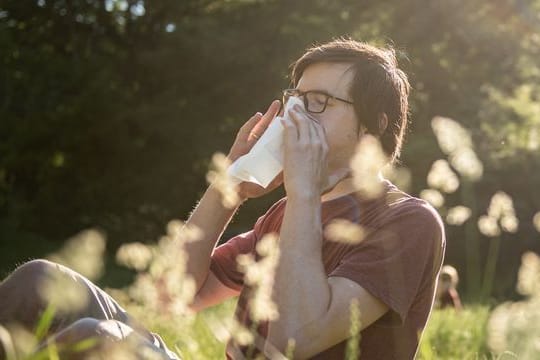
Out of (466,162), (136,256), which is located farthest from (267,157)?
(136,256)

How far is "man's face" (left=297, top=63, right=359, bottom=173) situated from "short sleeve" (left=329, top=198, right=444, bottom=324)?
0.32 metres

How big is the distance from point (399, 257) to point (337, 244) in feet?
0.80

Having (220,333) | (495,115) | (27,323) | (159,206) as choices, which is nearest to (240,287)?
(27,323)

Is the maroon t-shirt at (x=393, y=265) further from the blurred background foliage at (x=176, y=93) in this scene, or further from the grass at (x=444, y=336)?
the blurred background foliage at (x=176, y=93)

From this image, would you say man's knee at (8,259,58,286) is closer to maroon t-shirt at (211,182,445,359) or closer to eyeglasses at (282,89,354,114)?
maroon t-shirt at (211,182,445,359)

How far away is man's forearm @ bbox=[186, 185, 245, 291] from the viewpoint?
298 cm

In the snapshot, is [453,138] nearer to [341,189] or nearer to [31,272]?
[341,189]

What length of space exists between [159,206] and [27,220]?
130 inches

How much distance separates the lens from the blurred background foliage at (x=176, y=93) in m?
20.8

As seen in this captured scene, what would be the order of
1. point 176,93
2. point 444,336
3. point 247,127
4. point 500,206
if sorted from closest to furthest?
point 500,206 → point 247,127 → point 444,336 → point 176,93

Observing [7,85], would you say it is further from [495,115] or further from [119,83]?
[495,115]

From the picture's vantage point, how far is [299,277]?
2.16 m

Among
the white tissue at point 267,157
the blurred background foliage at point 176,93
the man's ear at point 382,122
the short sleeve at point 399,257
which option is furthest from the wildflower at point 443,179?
the blurred background foliage at point 176,93

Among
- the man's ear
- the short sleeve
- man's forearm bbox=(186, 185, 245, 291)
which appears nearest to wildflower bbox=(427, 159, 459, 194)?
the short sleeve
